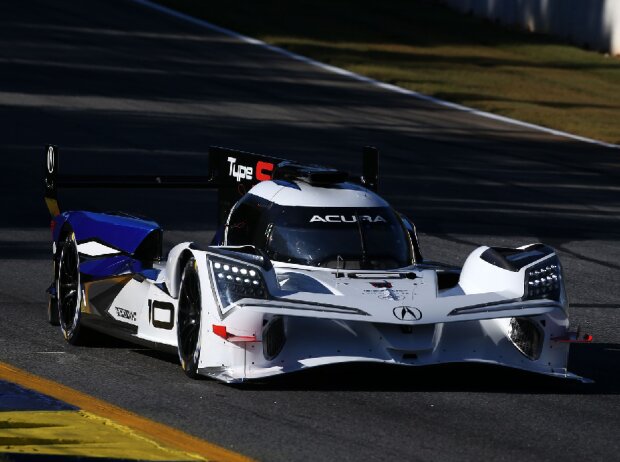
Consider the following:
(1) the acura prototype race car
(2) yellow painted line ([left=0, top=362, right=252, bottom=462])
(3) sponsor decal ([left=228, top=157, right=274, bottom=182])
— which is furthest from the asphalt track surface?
(3) sponsor decal ([left=228, top=157, right=274, bottom=182])

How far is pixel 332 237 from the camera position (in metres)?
10.2

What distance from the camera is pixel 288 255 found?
1014 centimetres

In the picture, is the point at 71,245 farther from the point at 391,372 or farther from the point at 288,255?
the point at 391,372

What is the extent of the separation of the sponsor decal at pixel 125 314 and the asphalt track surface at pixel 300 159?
0.27 m

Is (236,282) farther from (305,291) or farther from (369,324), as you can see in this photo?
(369,324)

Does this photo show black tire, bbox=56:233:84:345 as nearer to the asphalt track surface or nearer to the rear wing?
the asphalt track surface

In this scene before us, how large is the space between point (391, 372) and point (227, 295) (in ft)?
4.44

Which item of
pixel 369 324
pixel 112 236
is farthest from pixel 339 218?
pixel 112 236

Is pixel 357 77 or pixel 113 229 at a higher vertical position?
pixel 113 229

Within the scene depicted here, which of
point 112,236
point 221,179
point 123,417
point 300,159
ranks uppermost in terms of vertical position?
point 221,179

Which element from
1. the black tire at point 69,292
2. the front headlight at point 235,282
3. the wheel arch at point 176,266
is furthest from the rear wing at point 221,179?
the front headlight at point 235,282

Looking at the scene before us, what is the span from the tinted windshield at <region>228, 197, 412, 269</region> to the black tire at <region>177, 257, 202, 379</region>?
0.73m

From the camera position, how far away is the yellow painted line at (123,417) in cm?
763

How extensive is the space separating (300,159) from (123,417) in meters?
14.0
